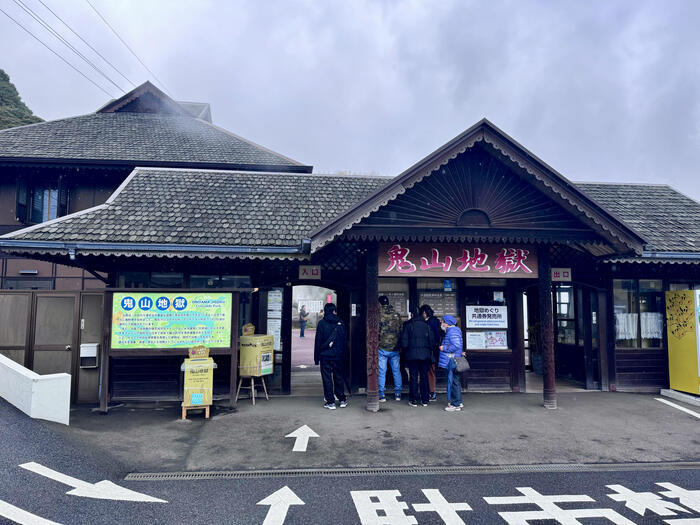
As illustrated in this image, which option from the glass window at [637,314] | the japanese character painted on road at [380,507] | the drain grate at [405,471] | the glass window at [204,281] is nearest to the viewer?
the japanese character painted on road at [380,507]

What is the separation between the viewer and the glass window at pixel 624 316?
9523 millimetres

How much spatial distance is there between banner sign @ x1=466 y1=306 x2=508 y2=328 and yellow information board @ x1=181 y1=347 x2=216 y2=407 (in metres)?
5.79

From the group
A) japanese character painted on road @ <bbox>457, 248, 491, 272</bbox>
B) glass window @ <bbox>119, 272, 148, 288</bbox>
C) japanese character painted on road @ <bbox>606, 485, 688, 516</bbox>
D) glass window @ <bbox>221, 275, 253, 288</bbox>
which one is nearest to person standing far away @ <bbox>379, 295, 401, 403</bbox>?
japanese character painted on road @ <bbox>457, 248, 491, 272</bbox>

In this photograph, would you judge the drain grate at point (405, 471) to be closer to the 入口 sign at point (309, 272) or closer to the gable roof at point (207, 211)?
the gable roof at point (207, 211)

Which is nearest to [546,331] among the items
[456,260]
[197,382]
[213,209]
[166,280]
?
[456,260]

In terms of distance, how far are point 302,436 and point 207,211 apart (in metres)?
5.35

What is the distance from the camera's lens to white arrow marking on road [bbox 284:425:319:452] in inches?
232

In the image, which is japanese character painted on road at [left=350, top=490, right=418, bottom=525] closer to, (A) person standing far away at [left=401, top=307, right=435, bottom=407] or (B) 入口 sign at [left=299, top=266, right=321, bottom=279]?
(A) person standing far away at [left=401, top=307, right=435, bottom=407]

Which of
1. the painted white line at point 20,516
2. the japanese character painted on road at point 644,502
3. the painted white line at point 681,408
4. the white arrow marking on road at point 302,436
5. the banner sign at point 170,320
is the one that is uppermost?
the banner sign at point 170,320

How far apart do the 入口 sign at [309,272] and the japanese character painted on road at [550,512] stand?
18.0 feet

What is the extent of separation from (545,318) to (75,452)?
26.6 feet

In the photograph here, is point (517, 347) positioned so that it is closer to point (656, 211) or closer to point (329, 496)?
point (656, 211)

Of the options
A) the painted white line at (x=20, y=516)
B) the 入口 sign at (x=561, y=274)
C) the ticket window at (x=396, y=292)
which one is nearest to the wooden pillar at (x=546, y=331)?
the 入口 sign at (x=561, y=274)

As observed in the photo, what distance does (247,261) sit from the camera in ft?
29.1
